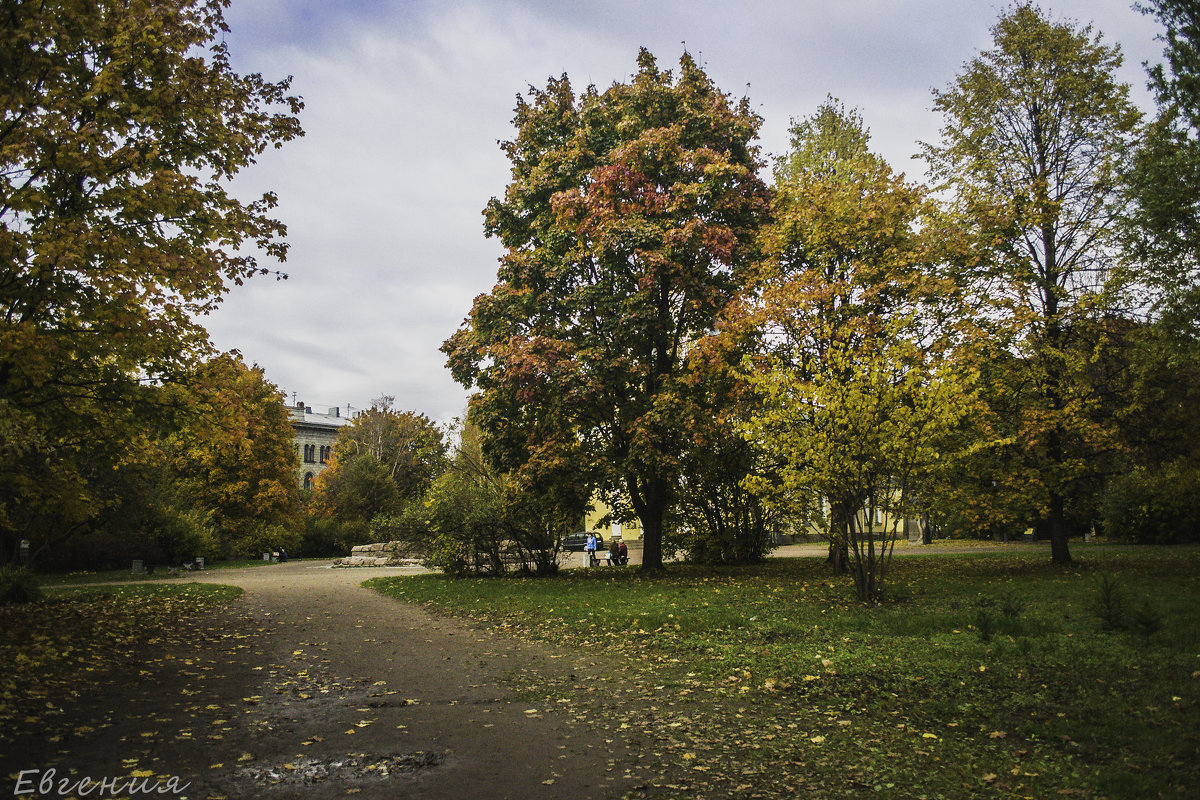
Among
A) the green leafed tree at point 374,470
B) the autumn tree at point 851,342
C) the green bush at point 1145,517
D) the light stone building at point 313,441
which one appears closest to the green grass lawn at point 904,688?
the autumn tree at point 851,342

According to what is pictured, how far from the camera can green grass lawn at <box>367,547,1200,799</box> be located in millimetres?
4738

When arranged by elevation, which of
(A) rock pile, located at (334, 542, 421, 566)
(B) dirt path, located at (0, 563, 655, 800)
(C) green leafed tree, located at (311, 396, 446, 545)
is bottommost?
(A) rock pile, located at (334, 542, 421, 566)

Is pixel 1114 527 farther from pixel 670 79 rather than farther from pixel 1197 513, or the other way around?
pixel 670 79

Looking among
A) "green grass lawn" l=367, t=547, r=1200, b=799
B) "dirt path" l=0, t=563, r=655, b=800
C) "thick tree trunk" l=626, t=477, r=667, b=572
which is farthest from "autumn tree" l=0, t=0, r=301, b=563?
"thick tree trunk" l=626, t=477, r=667, b=572

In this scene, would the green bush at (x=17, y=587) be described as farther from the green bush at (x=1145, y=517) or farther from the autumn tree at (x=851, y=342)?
the green bush at (x=1145, y=517)

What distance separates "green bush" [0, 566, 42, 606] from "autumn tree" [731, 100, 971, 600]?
13457 millimetres

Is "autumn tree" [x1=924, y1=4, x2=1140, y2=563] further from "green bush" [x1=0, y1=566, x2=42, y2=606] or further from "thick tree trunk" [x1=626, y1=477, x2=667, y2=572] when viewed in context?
"green bush" [x1=0, y1=566, x2=42, y2=606]

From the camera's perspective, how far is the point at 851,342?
1405 centimetres

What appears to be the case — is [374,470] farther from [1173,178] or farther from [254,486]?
[1173,178]

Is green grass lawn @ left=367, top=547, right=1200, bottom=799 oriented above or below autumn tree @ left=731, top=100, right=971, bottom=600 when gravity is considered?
below

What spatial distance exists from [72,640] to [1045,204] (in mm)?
20852

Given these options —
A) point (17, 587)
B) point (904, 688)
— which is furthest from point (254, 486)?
point (904, 688)

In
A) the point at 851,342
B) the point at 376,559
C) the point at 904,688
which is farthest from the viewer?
the point at 376,559

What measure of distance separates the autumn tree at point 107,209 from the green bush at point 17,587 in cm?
161
